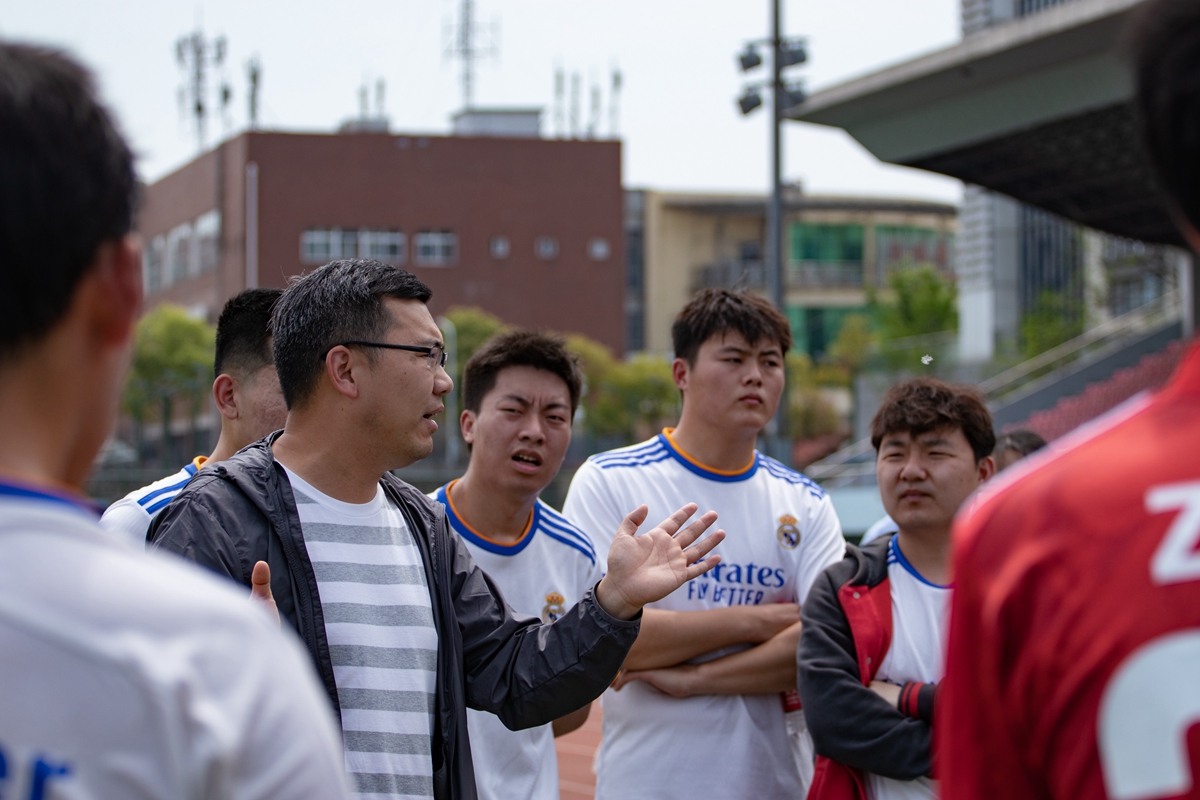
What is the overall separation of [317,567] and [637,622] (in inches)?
28.5

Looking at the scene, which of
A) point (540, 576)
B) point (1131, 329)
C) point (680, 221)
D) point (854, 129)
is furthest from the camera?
point (680, 221)

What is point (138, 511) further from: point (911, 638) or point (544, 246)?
point (544, 246)

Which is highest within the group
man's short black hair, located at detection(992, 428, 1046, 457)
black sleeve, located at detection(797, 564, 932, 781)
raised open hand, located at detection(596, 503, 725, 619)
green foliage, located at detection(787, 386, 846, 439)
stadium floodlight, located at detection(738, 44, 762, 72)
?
stadium floodlight, located at detection(738, 44, 762, 72)

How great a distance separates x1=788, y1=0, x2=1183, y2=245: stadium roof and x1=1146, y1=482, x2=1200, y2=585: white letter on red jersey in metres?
14.1

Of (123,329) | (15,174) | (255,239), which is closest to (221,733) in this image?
(123,329)

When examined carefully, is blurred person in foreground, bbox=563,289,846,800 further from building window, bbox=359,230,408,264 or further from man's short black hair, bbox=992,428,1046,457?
building window, bbox=359,230,408,264

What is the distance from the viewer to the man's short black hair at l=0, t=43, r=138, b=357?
3.76 ft

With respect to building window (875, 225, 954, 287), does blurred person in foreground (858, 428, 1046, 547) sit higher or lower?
lower

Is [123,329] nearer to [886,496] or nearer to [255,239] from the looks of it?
[886,496]

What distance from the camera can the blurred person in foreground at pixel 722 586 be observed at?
12.1ft

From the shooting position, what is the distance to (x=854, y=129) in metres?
17.9

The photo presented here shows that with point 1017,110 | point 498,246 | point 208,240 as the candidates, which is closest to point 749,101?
point 1017,110

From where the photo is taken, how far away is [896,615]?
3.34m

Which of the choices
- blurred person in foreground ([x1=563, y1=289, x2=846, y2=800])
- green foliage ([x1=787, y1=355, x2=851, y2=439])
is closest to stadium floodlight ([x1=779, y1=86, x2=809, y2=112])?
blurred person in foreground ([x1=563, y1=289, x2=846, y2=800])
